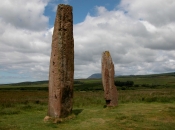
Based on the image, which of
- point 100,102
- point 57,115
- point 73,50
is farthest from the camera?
point 100,102

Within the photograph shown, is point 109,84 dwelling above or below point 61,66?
below

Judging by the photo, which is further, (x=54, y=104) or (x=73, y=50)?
(x=73, y=50)

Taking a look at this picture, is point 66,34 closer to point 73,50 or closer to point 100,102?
point 73,50

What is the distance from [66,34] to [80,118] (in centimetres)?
506

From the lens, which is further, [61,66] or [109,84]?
[109,84]

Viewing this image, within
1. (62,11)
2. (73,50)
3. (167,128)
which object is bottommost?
(167,128)

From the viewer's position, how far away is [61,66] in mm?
13172

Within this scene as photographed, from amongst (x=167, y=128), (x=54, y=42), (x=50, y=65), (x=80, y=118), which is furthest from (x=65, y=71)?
(x=167, y=128)

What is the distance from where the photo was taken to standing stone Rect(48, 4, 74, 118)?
42.8ft

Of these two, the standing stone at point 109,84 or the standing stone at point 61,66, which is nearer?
the standing stone at point 61,66

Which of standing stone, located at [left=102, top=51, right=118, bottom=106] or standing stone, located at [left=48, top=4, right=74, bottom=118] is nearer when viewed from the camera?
standing stone, located at [left=48, top=4, right=74, bottom=118]

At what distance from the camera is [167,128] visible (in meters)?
11.1

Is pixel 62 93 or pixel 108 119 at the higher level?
pixel 62 93

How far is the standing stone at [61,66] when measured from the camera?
1304 cm
